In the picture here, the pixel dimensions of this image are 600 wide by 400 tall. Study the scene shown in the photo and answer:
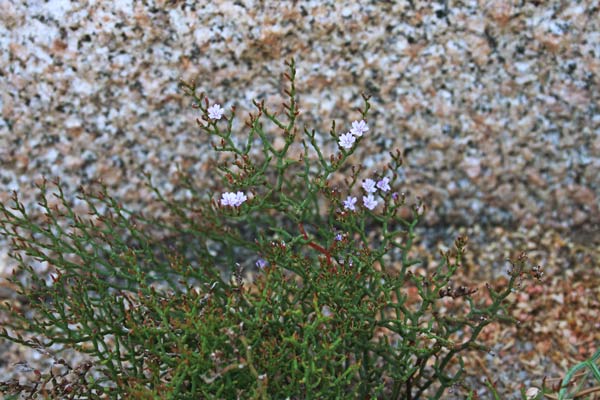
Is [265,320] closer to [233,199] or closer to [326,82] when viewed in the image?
[233,199]

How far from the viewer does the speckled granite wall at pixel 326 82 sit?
2166 mm

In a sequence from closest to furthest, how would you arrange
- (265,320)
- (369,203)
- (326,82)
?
(265,320) → (369,203) → (326,82)

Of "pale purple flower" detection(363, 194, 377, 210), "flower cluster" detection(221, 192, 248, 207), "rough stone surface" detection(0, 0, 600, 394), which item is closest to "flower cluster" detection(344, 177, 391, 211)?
"pale purple flower" detection(363, 194, 377, 210)

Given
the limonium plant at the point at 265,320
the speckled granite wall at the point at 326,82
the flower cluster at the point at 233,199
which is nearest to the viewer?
the limonium plant at the point at 265,320

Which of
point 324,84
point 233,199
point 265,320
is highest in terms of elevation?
point 324,84

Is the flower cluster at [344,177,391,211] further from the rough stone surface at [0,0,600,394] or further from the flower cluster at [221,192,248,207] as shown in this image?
the rough stone surface at [0,0,600,394]

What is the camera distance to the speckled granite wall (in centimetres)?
217

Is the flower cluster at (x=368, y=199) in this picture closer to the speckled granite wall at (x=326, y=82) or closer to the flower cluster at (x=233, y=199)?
the flower cluster at (x=233, y=199)

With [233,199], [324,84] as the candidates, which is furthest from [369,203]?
[324,84]

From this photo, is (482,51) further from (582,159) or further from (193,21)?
(193,21)

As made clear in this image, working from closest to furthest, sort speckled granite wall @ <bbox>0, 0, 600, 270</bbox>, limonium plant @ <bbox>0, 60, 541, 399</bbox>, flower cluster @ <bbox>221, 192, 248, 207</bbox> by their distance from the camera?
1. limonium plant @ <bbox>0, 60, 541, 399</bbox>
2. flower cluster @ <bbox>221, 192, 248, 207</bbox>
3. speckled granite wall @ <bbox>0, 0, 600, 270</bbox>

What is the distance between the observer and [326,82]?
89.5 inches

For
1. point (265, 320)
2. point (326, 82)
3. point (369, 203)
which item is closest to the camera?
point (265, 320)

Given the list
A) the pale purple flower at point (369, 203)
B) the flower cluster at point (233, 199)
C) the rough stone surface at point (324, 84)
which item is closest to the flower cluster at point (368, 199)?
the pale purple flower at point (369, 203)
